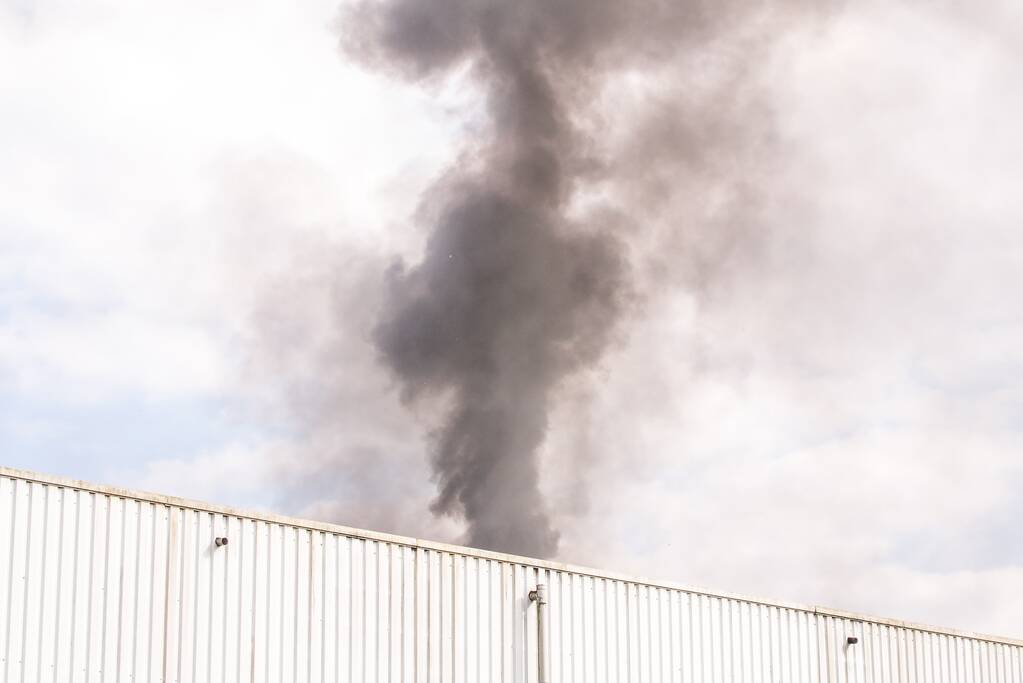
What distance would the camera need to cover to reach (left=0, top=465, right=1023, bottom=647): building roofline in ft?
64.9

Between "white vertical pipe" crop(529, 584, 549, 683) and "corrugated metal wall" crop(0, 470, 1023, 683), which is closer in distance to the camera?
"corrugated metal wall" crop(0, 470, 1023, 683)

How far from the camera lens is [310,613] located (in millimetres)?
21797

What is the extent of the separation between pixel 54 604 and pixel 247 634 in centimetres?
296

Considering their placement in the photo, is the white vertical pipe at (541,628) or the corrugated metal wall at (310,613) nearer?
the corrugated metal wall at (310,613)

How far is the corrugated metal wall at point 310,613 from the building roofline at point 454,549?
0.07 metres

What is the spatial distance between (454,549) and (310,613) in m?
3.03

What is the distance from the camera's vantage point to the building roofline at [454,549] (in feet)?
64.9

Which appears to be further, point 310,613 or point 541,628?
point 541,628

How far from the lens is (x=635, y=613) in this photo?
2600cm

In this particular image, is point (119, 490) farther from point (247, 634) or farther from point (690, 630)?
point (690, 630)

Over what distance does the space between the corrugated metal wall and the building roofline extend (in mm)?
71

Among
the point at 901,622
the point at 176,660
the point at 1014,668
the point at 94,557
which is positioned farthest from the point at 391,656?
the point at 1014,668

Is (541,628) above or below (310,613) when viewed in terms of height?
above

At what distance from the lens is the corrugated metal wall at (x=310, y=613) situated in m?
19.2
